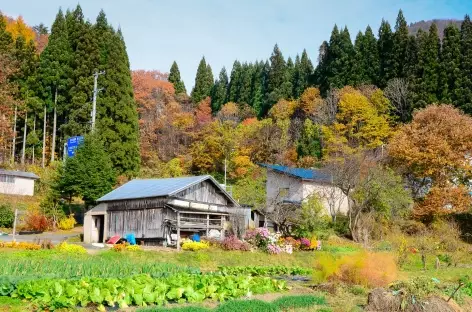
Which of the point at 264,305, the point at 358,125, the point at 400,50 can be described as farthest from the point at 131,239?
the point at 400,50

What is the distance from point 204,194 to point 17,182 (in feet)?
61.0

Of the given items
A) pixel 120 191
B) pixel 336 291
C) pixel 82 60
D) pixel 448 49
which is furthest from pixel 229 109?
pixel 336 291

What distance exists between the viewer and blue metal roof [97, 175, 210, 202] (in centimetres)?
2511

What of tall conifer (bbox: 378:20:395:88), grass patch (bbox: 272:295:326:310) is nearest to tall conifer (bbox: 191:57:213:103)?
tall conifer (bbox: 378:20:395:88)

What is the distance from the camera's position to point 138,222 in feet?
83.4

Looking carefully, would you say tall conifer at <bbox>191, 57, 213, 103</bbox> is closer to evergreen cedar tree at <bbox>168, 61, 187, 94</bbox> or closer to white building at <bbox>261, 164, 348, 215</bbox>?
evergreen cedar tree at <bbox>168, 61, 187, 94</bbox>

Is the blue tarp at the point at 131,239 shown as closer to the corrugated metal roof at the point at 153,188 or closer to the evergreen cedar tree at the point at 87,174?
the corrugated metal roof at the point at 153,188

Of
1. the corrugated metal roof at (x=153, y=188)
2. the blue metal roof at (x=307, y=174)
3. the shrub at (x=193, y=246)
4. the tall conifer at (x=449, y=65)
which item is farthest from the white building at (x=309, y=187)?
the tall conifer at (x=449, y=65)

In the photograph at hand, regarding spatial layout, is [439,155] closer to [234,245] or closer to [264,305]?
[234,245]

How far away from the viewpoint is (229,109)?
60812mm

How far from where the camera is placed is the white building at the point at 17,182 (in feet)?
123

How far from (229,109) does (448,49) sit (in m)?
25.5

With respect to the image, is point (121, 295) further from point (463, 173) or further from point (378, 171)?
point (463, 173)

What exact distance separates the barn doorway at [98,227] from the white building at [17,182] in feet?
44.8
